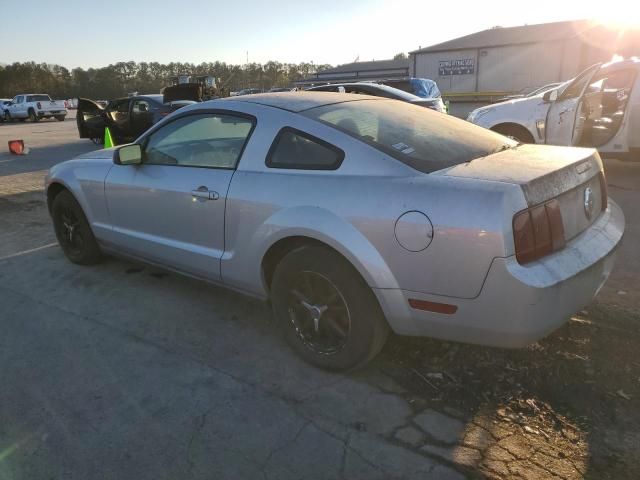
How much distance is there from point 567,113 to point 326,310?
6421 millimetres

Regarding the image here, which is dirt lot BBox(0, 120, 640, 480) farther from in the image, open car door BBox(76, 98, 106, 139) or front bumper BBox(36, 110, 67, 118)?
front bumper BBox(36, 110, 67, 118)

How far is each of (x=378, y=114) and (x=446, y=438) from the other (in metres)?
1.95

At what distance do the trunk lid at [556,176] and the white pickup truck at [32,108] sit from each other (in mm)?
36266

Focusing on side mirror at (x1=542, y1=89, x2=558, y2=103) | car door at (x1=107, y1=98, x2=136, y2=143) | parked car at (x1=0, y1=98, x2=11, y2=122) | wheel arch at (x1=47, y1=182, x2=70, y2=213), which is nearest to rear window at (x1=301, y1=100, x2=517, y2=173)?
wheel arch at (x1=47, y1=182, x2=70, y2=213)

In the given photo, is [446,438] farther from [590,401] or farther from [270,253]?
[270,253]

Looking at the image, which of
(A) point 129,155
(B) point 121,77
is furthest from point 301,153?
(B) point 121,77

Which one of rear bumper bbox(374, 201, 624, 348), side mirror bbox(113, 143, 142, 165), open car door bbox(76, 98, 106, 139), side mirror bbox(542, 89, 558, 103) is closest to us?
rear bumper bbox(374, 201, 624, 348)

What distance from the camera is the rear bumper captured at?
217cm

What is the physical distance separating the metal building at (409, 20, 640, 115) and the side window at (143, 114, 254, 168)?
23.0 metres

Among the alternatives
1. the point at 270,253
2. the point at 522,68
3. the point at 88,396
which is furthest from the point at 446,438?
the point at 522,68

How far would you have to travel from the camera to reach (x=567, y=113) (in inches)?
294

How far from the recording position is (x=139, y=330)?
344 cm

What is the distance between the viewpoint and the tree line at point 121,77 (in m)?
65.1

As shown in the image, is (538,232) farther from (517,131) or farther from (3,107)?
(3,107)
